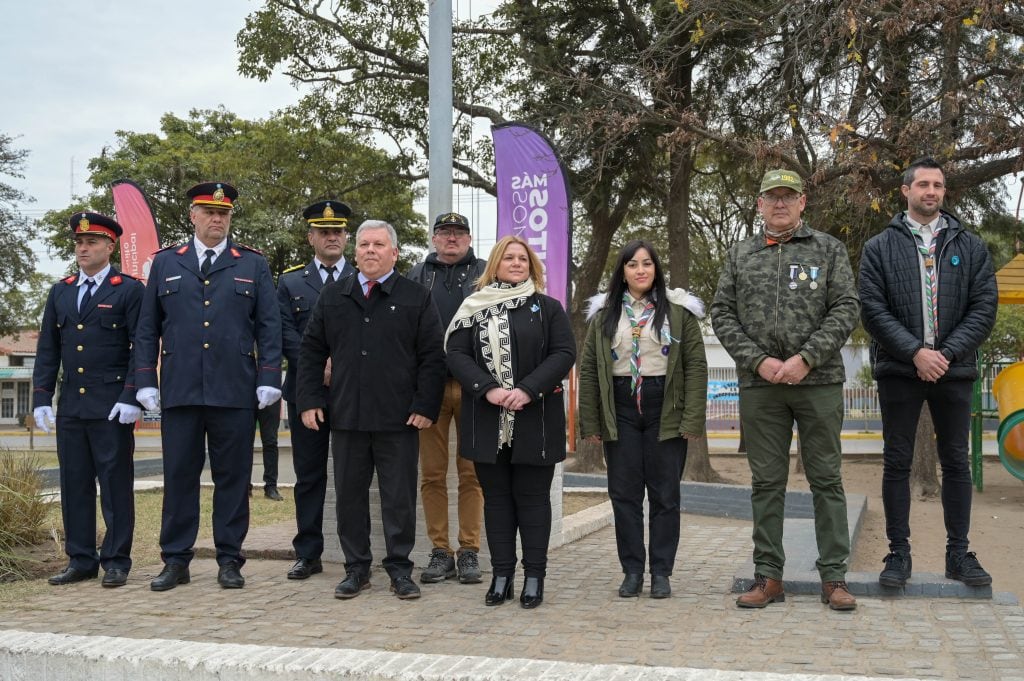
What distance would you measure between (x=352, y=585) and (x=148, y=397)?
163cm

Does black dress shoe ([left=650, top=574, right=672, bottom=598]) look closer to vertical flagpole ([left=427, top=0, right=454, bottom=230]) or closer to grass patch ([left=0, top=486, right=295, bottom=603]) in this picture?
vertical flagpole ([left=427, top=0, right=454, bottom=230])

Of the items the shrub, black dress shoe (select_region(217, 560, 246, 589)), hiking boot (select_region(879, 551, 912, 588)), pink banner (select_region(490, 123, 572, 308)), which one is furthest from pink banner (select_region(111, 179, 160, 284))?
hiking boot (select_region(879, 551, 912, 588))

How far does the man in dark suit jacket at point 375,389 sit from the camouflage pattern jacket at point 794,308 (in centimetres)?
172

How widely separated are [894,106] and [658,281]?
799cm

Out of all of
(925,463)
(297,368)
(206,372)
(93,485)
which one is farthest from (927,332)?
(925,463)

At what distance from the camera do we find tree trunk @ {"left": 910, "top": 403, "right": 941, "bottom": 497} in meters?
12.4

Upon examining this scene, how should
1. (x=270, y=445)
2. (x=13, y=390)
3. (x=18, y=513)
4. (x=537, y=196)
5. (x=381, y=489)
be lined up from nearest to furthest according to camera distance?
(x=381, y=489) → (x=18, y=513) → (x=537, y=196) → (x=270, y=445) → (x=13, y=390)

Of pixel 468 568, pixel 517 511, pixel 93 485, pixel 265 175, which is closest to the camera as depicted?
pixel 517 511

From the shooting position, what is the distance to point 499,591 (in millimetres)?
5406

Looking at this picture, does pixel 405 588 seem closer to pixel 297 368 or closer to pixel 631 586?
pixel 631 586

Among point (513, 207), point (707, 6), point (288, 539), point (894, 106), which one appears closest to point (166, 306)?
point (288, 539)

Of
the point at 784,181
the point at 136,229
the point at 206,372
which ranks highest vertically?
the point at 136,229

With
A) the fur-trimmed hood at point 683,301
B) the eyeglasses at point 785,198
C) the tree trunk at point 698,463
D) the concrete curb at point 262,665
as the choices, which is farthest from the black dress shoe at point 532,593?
the tree trunk at point 698,463

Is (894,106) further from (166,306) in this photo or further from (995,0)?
(166,306)
